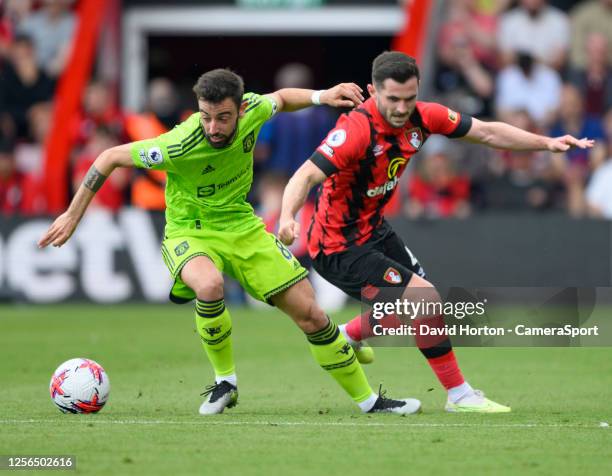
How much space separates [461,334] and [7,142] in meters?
10.5

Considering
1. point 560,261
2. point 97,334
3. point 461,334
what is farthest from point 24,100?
point 461,334

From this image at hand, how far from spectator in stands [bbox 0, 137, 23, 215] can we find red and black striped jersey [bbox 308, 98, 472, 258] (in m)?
9.07

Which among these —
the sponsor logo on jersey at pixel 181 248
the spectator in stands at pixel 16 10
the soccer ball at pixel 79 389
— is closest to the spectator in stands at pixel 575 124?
the spectator in stands at pixel 16 10

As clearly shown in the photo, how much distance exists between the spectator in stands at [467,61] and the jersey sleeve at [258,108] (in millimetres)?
9260

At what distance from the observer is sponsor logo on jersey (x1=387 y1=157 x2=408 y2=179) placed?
8469 mm

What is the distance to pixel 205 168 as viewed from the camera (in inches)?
322

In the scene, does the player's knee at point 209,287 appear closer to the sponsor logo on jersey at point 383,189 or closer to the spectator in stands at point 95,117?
the sponsor logo on jersey at point 383,189

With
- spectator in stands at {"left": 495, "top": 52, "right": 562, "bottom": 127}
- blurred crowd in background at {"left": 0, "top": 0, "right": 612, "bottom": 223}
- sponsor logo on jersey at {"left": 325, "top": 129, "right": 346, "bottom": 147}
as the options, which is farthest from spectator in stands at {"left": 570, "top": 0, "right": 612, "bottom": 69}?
sponsor logo on jersey at {"left": 325, "top": 129, "right": 346, "bottom": 147}

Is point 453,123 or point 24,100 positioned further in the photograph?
point 24,100

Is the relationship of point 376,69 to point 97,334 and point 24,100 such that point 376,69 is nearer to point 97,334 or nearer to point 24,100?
point 97,334

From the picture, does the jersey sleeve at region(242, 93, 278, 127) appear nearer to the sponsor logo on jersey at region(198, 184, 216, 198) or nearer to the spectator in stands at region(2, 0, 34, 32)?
the sponsor logo on jersey at region(198, 184, 216, 198)

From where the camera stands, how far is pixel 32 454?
256 inches

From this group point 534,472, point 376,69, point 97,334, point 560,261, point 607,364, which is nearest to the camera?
point 534,472

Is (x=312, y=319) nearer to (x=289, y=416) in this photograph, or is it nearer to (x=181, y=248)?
(x=289, y=416)
